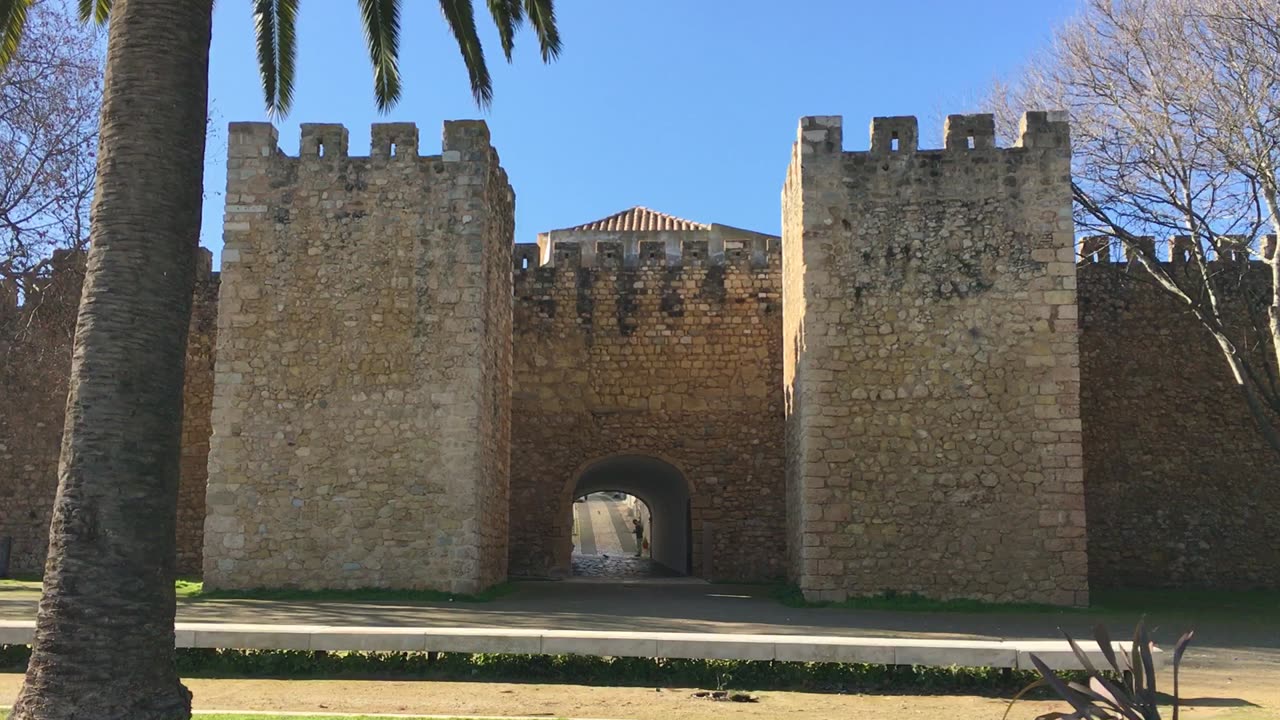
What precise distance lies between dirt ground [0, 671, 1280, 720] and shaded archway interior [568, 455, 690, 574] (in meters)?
11.5

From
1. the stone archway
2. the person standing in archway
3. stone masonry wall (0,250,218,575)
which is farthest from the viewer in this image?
the person standing in archway

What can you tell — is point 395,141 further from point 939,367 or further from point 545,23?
point 939,367

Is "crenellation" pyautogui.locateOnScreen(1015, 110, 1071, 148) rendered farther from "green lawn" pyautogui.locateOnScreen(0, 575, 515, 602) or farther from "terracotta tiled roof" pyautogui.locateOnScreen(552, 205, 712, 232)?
"terracotta tiled roof" pyautogui.locateOnScreen(552, 205, 712, 232)

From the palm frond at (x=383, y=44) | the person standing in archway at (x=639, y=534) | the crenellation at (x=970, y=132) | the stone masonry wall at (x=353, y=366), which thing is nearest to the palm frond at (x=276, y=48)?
the palm frond at (x=383, y=44)

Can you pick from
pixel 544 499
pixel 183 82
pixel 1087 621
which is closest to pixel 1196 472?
pixel 1087 621

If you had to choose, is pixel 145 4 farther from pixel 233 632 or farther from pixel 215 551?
pixel 215 551

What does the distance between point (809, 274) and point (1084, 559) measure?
478 centimetres

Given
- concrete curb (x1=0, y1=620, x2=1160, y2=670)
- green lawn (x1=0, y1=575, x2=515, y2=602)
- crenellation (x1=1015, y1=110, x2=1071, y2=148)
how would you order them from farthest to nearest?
crenellation (x1=1015, y1=110, x2=1071, y2=148)
green lawn (x1=0, y1=575, x2=515, y2=602)
concrete curb (x1=0, y1=620, x2=1160, y2=670)

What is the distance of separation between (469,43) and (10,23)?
3908mm

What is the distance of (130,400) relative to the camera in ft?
20.1

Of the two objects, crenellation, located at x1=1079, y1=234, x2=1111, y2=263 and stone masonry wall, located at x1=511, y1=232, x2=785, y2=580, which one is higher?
crenellation, located at x1=1079, y1=234, x2=1111, y2=263

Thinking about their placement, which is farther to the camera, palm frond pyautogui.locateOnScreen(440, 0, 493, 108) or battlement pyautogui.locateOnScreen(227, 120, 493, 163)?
battlement pyautogui.locateOnScreen(227, 120, 493, 163)

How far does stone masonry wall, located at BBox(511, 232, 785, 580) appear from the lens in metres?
19.7

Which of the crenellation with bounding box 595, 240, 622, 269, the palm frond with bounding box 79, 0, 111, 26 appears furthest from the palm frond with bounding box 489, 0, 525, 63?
the crenellation with bounding box 595, 240, 622, 269
